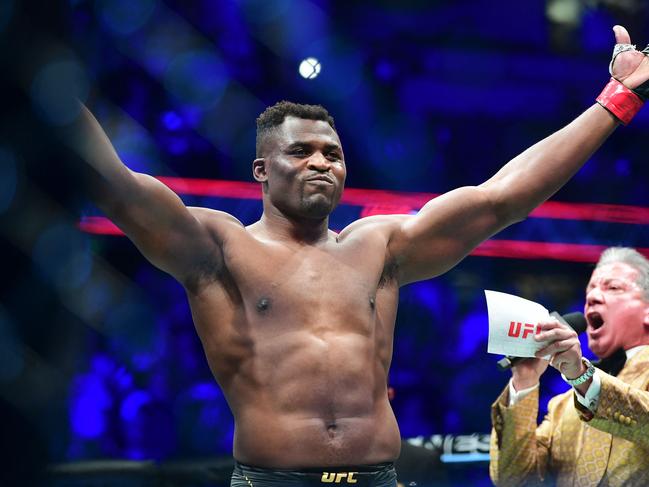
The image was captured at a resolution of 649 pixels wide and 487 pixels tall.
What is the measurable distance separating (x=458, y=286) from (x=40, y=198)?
3115mm

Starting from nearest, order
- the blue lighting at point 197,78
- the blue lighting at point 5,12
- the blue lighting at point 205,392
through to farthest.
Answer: the blue lighting at point 5,12 → the blue lighting at point 205,392 → the blue lighting at point 197,78

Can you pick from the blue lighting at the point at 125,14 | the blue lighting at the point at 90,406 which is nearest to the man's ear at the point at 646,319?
the blue lighting at the point at 90,406

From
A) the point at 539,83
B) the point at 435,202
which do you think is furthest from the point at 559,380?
the point at 435,202

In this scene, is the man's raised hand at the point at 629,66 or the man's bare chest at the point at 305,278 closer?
the man's bare chest at the point at 305,278

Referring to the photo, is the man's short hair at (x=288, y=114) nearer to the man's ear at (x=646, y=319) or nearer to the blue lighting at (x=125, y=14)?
the man's ear at (x=646, y=319)

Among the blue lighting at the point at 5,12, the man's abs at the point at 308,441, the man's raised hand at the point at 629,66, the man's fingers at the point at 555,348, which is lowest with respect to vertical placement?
the man's abs at the point at 308,441

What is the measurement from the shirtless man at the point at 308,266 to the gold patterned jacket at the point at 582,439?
665 millimetres

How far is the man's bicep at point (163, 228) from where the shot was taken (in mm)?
1827

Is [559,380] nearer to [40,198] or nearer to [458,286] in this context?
[458,286]

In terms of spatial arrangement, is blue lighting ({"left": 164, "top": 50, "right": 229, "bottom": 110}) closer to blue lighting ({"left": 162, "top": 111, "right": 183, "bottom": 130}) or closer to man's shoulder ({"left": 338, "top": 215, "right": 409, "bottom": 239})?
blue lighting ({"left": 162, "top": 111, "right": 183, "bottom": 130})

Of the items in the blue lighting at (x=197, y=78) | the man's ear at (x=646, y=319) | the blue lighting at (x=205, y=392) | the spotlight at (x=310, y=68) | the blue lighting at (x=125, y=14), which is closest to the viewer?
the man's ear at (x=646, y=319)

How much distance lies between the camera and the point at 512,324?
6.25ft

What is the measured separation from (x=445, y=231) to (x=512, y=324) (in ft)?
1.03

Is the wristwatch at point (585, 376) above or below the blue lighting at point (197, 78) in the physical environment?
below
